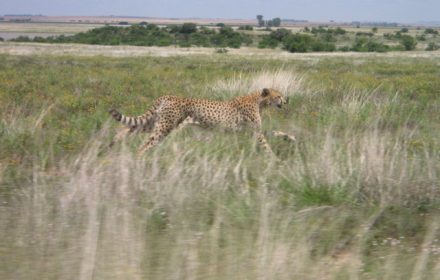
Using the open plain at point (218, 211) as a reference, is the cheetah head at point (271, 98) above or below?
above

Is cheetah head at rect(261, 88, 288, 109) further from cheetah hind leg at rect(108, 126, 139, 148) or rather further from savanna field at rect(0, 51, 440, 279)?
cheetah hind leg at rect(108, 126, 139, 148)

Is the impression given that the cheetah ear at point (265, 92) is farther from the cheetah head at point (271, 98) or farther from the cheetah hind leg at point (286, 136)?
the cheetah hind leg at point (286, 136)

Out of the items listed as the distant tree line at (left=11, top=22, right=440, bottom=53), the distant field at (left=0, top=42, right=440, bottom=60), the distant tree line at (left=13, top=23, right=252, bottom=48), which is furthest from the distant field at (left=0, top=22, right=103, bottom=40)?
the distant field at (left=0, top=42, right=440, bottom=60)

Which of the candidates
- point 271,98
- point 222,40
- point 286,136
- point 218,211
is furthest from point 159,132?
point 222,40

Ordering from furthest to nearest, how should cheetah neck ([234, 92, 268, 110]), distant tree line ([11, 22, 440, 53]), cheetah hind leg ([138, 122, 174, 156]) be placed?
distant tree line ([11, 22, 440, 53])
cheetah neck ([234, 92, 268, 110])
cheetah hind leg ([138, 122, 174, 156])

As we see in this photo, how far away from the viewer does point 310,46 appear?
58812 mm

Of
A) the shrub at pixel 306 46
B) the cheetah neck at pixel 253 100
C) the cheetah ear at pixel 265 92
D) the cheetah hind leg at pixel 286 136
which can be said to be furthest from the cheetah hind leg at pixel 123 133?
the shrub at pixel 306 46

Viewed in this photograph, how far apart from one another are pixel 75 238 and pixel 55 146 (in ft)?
11.1

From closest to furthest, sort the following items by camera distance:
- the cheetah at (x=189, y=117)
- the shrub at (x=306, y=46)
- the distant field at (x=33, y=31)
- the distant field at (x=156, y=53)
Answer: the cheetah at (x=189, y=117) → the distant field at (x=156, y=53) → the shrub at (x=306, y=46) → the distant field at (x=33, y=31)

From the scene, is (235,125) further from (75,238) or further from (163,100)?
(75,238)

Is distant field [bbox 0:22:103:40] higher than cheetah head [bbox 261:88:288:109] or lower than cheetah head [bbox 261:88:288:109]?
lower

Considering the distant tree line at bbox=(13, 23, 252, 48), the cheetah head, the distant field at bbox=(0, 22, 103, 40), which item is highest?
the cheetah head

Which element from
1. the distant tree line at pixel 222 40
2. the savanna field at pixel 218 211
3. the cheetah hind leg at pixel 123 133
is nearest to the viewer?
the savanna field at pixel 218 211

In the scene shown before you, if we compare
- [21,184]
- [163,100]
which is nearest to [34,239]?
[21,184]
